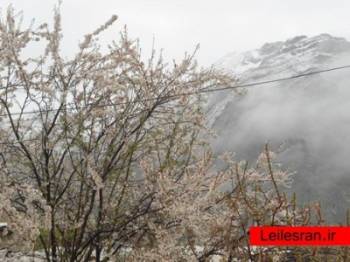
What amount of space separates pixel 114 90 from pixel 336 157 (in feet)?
490

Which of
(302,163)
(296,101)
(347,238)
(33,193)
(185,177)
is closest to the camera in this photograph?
(347,238)

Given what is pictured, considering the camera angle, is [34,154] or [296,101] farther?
[296,101]

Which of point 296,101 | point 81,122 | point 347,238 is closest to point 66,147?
point 81,122

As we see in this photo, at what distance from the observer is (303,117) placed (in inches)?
6816

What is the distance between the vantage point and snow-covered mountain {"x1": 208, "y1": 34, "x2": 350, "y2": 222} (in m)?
141

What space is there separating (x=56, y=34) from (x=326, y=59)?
185136 millimetres

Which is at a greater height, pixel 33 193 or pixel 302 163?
pixel 302 163

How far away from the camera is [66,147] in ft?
22.9

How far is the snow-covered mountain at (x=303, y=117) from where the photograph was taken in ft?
462

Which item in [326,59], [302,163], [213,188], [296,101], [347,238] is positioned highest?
[326,59]

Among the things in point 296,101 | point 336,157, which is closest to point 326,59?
point 296,101

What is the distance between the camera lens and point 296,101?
594 ft

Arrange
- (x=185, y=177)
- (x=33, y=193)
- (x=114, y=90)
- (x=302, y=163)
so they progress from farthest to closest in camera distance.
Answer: (x=302, y=163) < (x=114, y=90) < (x=185, y=177) < (x=33, y=193)

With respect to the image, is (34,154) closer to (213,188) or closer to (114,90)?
(114,90)
